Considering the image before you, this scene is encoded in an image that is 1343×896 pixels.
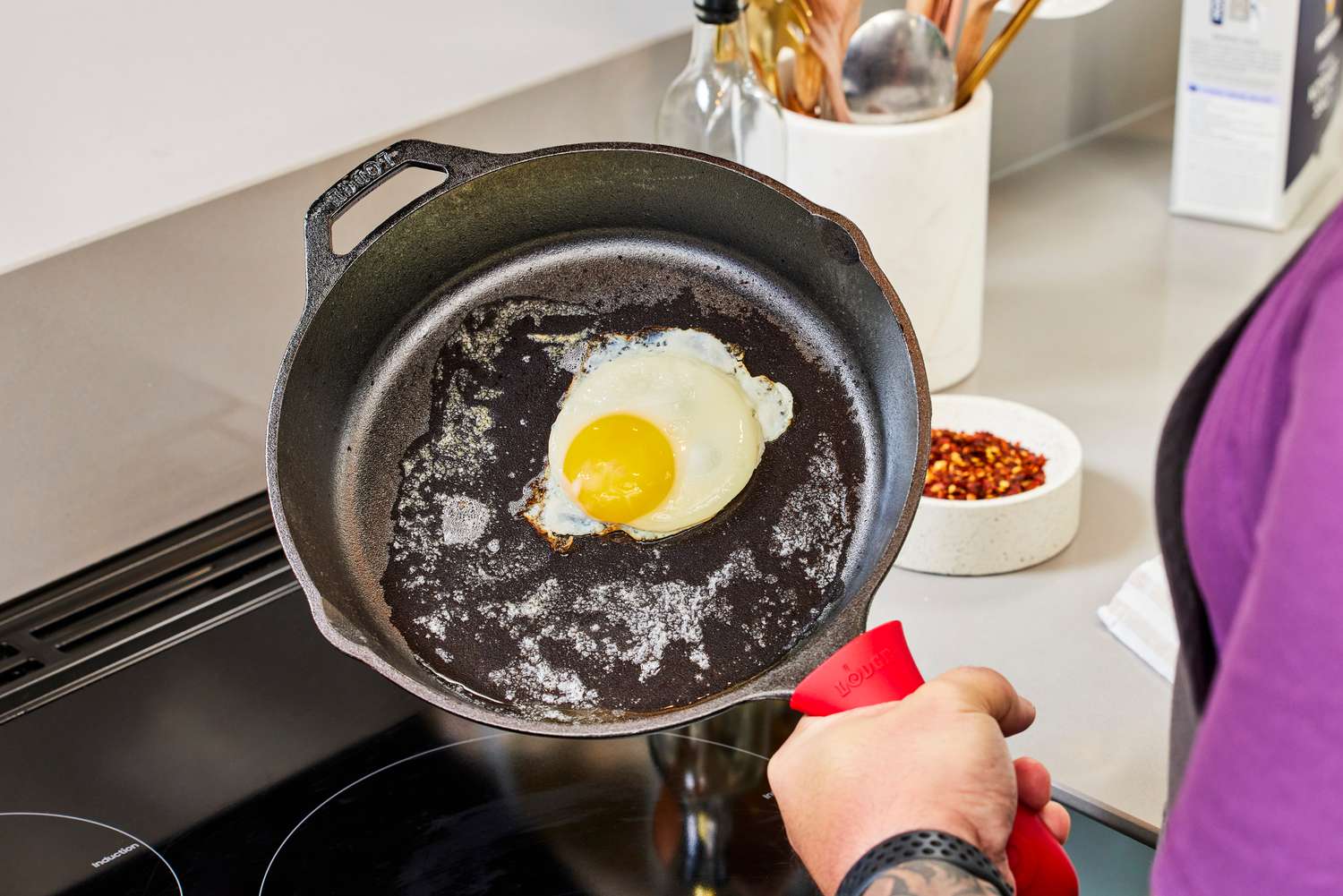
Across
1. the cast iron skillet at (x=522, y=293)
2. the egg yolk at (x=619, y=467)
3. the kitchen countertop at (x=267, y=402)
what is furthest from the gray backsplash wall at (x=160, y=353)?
the egg yolk at (x=619, y=467)

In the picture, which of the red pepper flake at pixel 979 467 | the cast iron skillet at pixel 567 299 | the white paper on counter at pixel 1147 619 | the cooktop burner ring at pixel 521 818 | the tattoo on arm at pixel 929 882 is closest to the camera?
the tattoo on arm at pixel 929 882

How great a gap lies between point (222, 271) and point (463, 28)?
0.26 meters

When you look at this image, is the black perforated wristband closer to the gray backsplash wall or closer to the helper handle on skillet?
the helper handle on skillet

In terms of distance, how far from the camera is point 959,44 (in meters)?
1.07

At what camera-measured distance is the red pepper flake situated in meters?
0.93

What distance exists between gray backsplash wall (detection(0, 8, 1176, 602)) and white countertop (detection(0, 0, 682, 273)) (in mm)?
96

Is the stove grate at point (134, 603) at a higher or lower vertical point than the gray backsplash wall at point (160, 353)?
lower

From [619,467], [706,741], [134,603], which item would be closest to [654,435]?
[619,467]

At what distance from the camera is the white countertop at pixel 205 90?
2.44 ft

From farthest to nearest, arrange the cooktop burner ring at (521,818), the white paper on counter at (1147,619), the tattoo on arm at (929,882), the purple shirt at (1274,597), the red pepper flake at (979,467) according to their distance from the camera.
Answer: the red pepper flake at (979,467) → the white paper on counter at (1147,619) → the cooktop burner ring at (521,818) → the tattoo on arm at (929,882) → the purple shirt at (1274,597)

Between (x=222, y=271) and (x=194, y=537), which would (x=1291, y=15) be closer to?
(x=222, y=271)

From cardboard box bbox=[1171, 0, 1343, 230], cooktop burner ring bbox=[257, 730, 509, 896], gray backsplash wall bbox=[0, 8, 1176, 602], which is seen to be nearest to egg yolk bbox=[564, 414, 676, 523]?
cooktop burner ring bbox=[257, 730, 509, 896]

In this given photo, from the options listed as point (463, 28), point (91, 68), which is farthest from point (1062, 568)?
point (91, 68)

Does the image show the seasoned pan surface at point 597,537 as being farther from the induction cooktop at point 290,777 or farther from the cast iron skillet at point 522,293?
the induction cooktop at point 290,777
